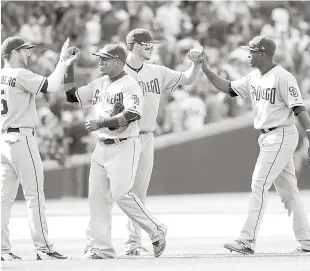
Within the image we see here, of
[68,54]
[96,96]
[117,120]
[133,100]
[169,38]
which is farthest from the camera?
[169,38]

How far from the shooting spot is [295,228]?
28.6 feet

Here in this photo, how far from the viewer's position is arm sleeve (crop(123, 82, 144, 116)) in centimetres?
790

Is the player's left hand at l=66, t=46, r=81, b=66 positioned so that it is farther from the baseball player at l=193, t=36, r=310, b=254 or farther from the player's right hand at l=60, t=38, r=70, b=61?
the baseball player at l=193, t=36, r=310, b=254

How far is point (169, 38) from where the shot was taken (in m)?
17.1

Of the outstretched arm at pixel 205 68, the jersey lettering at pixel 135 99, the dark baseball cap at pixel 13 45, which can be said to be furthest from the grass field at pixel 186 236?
the dark baseball cap at pixel 13 45

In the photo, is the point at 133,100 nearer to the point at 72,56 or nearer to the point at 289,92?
the point at 72,56

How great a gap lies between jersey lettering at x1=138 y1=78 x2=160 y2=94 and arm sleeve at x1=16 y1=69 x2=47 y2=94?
105cm

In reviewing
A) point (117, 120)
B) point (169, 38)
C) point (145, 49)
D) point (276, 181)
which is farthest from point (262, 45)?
point (169, 38)

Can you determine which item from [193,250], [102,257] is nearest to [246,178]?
[193,250]

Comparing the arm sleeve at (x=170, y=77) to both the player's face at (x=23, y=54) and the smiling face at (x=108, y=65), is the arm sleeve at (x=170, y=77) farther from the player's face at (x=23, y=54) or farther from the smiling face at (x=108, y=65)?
the player's face at (x=23, y=54)

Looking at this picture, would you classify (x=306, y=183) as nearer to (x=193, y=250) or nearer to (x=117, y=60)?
(x=193, y=250)

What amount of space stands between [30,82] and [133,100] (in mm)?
914

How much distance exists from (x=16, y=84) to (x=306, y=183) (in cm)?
932

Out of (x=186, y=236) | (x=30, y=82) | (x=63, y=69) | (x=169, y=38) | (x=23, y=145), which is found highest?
(x=169, y=38)
